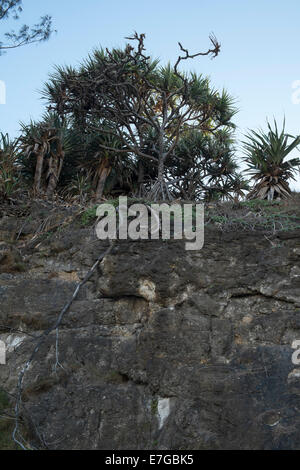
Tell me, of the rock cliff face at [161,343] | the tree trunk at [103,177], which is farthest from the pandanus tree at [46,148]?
the rock cliff face at [161,343]

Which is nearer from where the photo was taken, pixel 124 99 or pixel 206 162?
pixel 124 99

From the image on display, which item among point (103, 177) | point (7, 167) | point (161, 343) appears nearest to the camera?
point (161, 343)

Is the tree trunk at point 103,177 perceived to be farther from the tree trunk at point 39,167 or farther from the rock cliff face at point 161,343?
the rock cliff face at point 161,343

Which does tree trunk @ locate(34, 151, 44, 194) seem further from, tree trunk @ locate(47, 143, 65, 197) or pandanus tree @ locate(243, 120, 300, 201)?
pandanus tree @ locate(243, 120, 300, 201)

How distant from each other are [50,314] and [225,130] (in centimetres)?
851

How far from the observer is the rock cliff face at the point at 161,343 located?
431 cm

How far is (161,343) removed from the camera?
15.8 feet

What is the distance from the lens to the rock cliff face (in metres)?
4.31

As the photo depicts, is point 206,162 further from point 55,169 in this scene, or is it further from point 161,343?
point 161,343

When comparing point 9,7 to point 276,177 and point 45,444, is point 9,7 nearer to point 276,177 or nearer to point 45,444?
point 276,177

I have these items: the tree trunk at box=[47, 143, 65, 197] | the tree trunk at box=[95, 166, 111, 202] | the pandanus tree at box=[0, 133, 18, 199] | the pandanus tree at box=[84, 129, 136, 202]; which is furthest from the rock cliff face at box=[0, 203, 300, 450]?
the pandanus tree at box=[84, 129, 136, 202]

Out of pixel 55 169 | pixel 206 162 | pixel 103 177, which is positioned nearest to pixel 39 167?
pixel 55 169

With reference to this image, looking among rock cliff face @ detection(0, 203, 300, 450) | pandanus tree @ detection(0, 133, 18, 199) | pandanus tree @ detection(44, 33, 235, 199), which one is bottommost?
rock cliff face @ detection(0, 203, 300, 450)

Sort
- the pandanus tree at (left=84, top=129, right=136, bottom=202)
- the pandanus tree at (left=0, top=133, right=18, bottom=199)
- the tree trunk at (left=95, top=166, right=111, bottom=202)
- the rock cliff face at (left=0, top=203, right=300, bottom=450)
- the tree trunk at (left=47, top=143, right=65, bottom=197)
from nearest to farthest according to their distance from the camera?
the rock cliff face at (left=0, top=203, right=300, bottom=450), the pandanus tree at (left=0, top=133, right=18, bottom=199), the tree trunk at (left=47, top=143, right=65, bottom=197), the tree trunk at (left=95, top=166, right=111, bottom=202), the pandanus tree at (left=84, top=129, right=136, bottom=202)
